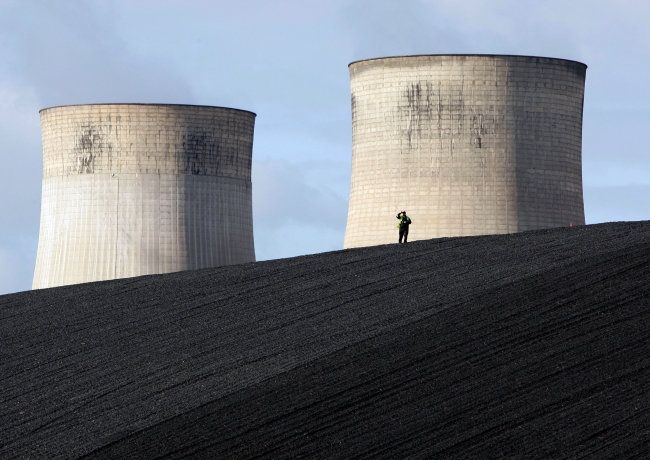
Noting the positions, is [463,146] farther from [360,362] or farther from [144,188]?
[360,362]

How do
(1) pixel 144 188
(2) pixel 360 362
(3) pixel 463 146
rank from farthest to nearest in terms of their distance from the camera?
(1) pixel 144 188, (3) pixel 463 146, (2) pixel 360 362

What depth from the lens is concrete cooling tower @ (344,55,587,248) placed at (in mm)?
26094

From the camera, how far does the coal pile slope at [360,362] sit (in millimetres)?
11680

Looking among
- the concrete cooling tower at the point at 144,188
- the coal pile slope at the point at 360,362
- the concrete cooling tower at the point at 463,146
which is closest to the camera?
the coal pile slope at the point at 360,362

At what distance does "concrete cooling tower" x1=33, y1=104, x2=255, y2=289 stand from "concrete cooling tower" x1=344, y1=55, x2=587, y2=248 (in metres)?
4.21

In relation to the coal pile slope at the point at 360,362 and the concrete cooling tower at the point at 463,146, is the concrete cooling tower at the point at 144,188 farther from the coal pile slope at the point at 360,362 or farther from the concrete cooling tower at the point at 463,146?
the coal pile slope at the point at 360,362

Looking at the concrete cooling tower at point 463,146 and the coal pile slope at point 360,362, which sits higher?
the concrete cooling tower at point 463,146

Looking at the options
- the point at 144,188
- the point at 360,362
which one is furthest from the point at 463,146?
the point at 360,362

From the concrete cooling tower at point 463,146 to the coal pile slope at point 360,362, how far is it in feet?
24.7

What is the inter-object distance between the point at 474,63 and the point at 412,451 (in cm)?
1633

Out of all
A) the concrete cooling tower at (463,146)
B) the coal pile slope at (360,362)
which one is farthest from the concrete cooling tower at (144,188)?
the coal pile slope at (360,362)

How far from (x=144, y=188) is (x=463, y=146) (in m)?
8.14

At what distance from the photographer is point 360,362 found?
1329cm

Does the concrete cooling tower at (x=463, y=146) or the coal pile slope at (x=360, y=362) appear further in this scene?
the concrete cooling tower at (x=463, y=146)
